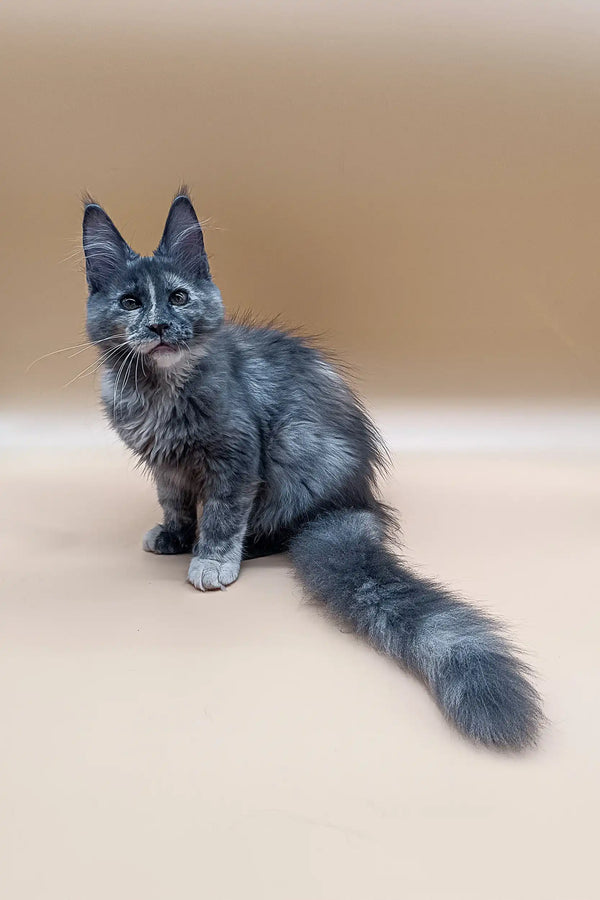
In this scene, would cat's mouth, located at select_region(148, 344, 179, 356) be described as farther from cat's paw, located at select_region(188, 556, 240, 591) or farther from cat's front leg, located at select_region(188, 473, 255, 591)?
cat's paw, located at select_region(188, 556, 240, 591)

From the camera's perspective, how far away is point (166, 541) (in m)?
1.98

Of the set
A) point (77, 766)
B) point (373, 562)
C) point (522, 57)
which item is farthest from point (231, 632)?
point (522, 57)

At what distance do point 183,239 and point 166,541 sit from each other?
763mm

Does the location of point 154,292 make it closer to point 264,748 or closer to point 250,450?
point 250,450

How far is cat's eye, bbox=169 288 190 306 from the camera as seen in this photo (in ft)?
5.44

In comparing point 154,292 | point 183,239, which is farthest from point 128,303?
point 183,239

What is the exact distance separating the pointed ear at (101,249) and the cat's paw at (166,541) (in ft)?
2.13

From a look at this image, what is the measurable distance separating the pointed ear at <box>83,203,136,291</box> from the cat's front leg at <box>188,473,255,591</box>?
20.7 inches

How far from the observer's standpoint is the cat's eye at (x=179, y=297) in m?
1.66

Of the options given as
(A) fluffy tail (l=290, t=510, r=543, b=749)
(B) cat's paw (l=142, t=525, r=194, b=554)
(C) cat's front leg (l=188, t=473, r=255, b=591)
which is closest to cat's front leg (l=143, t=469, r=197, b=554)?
(B) cat's paw (l=142, t=525, r=194, b=554)

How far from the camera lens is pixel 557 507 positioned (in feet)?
7.39

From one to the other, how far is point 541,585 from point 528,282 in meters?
1.27

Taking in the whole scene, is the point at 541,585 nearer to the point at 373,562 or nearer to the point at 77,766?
the point at 373,562

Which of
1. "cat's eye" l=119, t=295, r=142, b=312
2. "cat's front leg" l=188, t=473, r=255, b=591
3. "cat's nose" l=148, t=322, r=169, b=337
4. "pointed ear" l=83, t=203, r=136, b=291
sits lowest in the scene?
"cat's front leg" l=188, t=473, r=255, b=591
